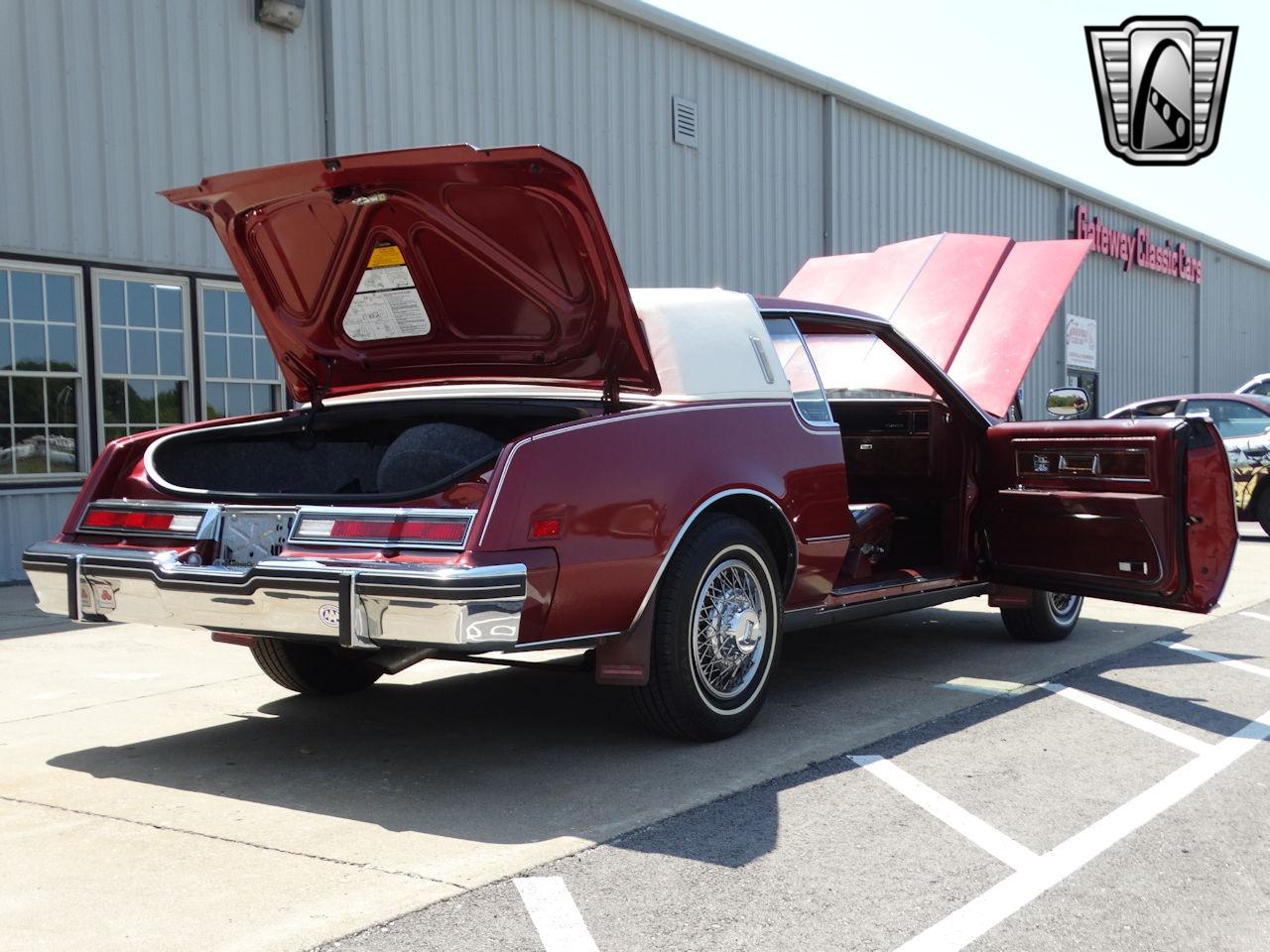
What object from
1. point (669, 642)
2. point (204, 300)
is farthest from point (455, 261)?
point (204, 300)

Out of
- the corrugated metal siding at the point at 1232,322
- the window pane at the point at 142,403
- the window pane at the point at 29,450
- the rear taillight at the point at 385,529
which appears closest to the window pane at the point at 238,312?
the window pane at the point at 142,403

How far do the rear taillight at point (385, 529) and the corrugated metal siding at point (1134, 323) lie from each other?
22062 mm

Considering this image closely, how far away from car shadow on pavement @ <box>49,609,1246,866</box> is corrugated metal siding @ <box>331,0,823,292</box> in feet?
24.4

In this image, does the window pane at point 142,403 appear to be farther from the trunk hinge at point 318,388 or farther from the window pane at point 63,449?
the trunk hinge at point 318,388

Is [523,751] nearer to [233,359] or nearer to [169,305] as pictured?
[169,305]

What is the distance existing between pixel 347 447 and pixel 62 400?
562cm

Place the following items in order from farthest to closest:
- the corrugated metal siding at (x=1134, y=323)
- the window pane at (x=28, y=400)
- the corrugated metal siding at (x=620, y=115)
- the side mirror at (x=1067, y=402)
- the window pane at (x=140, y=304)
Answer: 1. the corrugated metal siding at (x=1134, y=323)
2. the corrugated metal siding at (x=620, y=115)
3. the window pane at (x=140, y=304)
4. the window pane at (x=28, y=400)
5. the side mirror at (x=1067, y=402)

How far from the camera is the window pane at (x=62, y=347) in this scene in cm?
980

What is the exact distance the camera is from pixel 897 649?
668 centimetres

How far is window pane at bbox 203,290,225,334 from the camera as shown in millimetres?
10859

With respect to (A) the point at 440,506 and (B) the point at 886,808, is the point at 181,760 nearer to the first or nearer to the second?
(A) the point at 440,506

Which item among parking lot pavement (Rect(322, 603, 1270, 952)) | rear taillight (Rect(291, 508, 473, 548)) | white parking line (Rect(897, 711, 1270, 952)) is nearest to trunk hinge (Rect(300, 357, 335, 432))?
rear taillight (Rect(291, 508, 473, 548))

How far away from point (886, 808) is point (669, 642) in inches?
34.7

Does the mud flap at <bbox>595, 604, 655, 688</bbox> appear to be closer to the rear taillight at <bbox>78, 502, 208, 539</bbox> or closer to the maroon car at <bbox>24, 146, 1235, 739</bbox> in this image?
the maroon car at <bbox>24, 146, 1235, 739</bbox>
